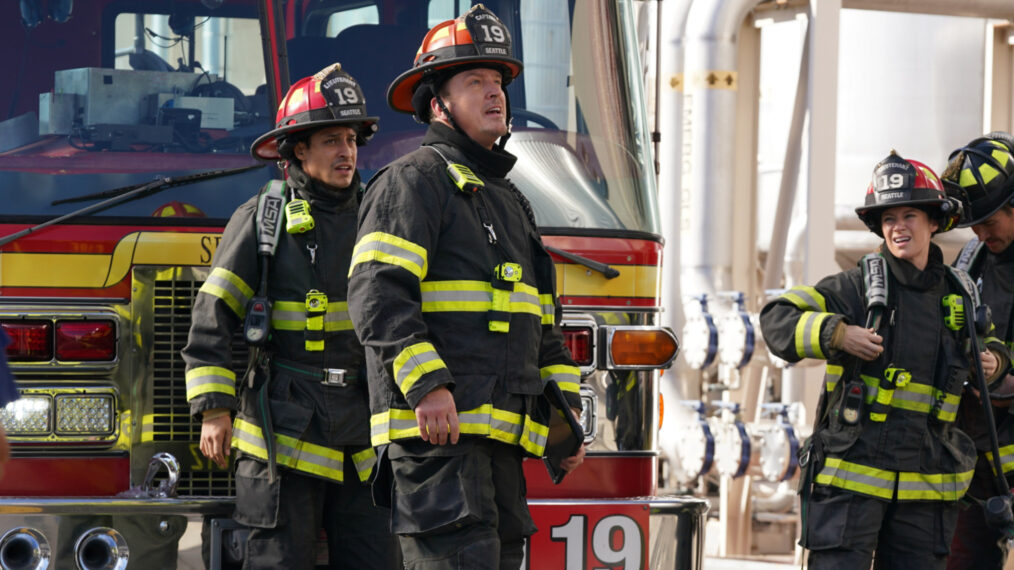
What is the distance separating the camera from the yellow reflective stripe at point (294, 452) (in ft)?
14.1

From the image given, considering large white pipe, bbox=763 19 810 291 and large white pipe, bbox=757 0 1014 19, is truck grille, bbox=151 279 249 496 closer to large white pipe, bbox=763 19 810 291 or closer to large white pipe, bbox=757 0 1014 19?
large white pipe, bbox=763 19 810 291

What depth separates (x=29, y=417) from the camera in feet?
14.8

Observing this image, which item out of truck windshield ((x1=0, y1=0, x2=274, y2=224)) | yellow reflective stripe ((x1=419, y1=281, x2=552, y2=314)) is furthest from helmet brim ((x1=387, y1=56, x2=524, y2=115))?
truck windshield ((x1=0, y1=0, x2=274, y2=224))

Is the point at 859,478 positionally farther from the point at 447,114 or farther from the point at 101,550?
the point at 101,550

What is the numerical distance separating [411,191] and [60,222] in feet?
4.10

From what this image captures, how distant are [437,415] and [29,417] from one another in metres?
1.48

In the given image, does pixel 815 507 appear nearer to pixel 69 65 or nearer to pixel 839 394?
pixel 839 394

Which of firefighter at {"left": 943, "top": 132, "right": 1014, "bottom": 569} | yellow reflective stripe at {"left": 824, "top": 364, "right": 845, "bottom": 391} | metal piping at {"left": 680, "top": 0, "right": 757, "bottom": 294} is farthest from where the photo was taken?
metal piping at {"left": 680, "top": 0, "right": 757, "bottom": 294}

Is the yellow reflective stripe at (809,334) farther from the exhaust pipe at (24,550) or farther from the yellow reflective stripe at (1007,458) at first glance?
the exhaust pipe at (24,550)

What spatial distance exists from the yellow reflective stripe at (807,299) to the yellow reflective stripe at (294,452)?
1574mm

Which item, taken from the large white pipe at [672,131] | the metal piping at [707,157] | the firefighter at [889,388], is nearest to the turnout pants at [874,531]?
the firefighter at [889,388]

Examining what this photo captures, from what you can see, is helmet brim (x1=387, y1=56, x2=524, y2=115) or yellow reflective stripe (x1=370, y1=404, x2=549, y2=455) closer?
yellow reflective stripe (x1=370, y1=404, x2=549, y2=455)

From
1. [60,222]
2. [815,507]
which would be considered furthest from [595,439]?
[60,222]

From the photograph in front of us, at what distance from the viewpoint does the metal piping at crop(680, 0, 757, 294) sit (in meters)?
12.0
